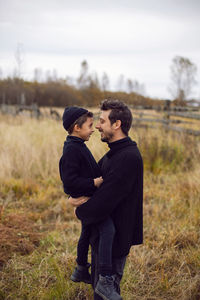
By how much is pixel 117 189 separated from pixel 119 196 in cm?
5

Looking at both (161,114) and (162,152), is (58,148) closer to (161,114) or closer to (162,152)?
(162,152)

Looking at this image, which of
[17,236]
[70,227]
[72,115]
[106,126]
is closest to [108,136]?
[106,126]

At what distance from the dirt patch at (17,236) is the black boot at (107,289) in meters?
1.63

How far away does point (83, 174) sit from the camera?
1.83 metres

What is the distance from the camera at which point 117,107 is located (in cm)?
177

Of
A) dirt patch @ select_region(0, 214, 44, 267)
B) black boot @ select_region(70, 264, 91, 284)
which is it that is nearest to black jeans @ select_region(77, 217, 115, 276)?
black boot @ select_region(70, 264, 91, 284)

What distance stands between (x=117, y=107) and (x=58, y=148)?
4669mm

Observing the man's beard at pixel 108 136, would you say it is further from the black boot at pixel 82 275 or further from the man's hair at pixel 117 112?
the black boot at pixel 82 275

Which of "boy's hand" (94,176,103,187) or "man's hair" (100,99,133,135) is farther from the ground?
"man's hair" (100,99,133,135)

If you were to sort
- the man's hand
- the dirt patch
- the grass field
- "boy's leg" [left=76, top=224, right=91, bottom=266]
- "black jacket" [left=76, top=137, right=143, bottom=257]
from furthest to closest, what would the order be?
1. the dirt patch
2. the grass field
3. "boy's leg" [left=76, top=224, right=91, bottom=266]
4. the man's hand
5. "black jacket" [left=76, top=137, right=143, bottom=257]

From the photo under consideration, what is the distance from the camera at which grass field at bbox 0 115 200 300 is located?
2646 millimetres

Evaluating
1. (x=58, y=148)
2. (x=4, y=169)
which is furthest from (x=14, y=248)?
(x=58, y=148)

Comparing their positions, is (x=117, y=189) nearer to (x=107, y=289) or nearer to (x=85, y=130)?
(x=85, y=130)

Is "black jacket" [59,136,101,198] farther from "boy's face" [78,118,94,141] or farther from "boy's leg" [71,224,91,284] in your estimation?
"boy's leg" [71,224,91,284]
